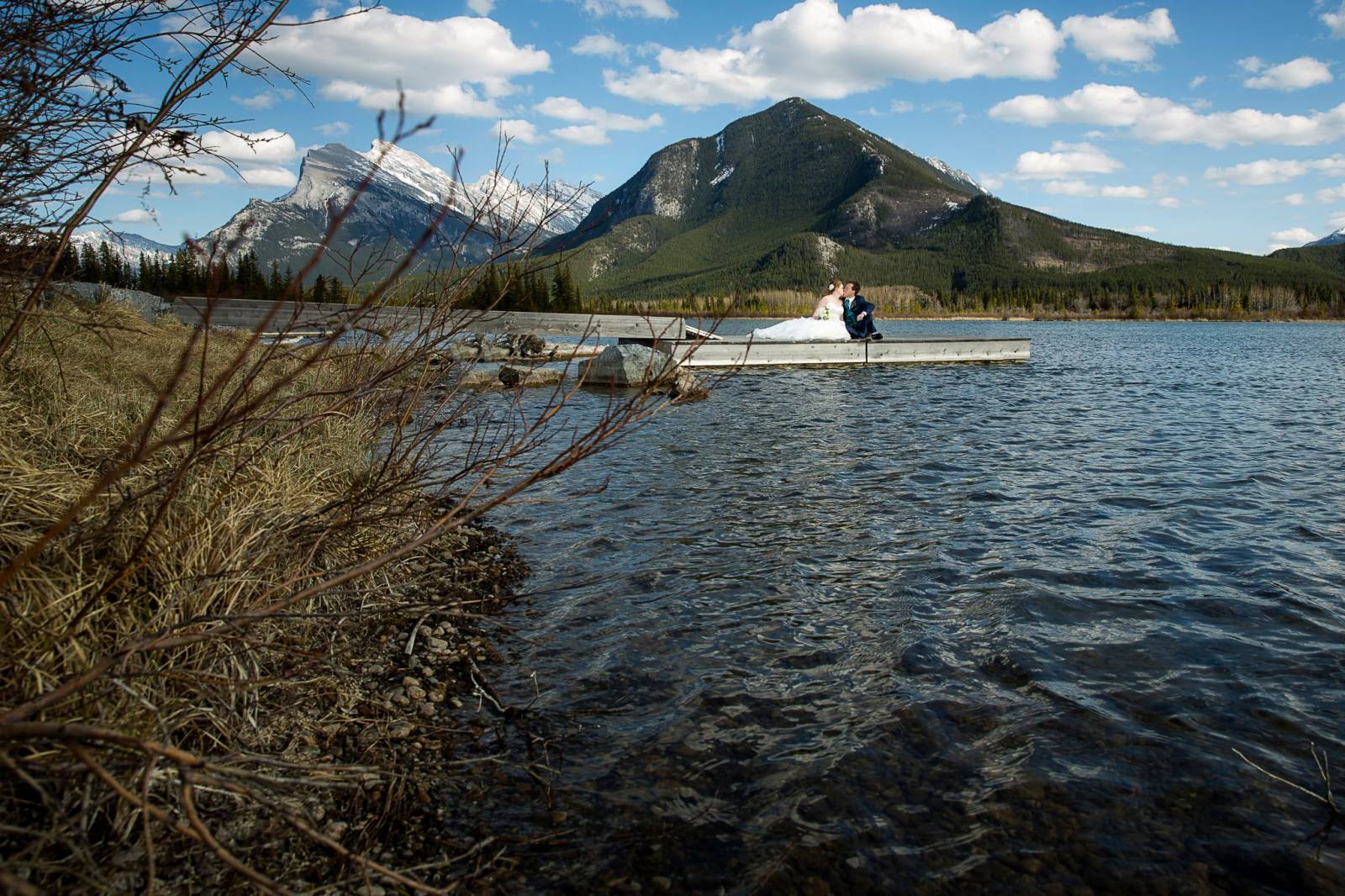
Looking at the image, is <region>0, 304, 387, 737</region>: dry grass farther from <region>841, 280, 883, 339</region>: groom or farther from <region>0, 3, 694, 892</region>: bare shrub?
<region>841, 280, 883, 339</region>: groom

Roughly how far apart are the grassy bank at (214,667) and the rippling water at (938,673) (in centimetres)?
62

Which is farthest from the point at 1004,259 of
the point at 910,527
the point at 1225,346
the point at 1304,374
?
the point at 910,527

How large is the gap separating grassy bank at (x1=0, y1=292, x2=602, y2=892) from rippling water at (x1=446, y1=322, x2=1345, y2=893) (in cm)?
62

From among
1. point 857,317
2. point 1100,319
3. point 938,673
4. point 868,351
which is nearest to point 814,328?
point 857,317

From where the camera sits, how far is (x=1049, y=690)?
4262mm

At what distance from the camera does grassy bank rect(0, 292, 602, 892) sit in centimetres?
186

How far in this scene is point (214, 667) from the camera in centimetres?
301

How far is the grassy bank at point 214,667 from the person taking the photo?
73.0 inches

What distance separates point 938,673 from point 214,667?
11.6ft

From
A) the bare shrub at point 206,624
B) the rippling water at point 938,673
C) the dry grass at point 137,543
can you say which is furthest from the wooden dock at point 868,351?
the bare shrub at point 206,624

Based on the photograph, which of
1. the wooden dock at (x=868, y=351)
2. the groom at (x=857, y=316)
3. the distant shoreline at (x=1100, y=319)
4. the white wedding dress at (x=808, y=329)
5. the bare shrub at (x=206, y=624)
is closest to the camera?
the bare shrub at (x=206, y=624)

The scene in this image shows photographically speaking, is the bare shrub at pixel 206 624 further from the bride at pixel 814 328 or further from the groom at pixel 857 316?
the groom at pixel 857 316

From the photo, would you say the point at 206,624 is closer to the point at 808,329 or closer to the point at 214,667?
the point at 214,667

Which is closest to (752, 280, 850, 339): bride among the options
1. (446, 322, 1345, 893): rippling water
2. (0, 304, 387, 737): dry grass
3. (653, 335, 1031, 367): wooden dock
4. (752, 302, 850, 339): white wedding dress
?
(752, 302, 850, 339): white wedding dress
